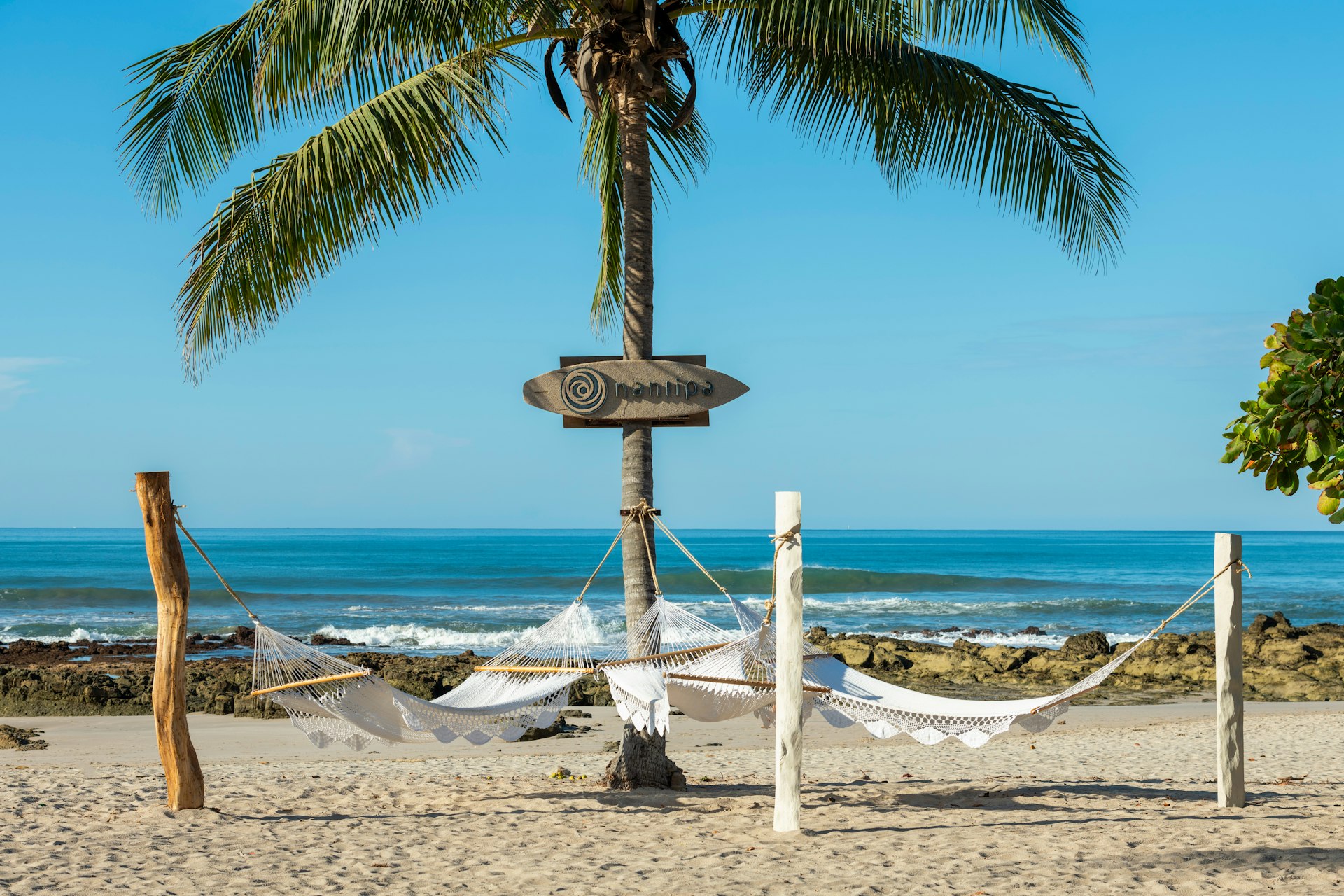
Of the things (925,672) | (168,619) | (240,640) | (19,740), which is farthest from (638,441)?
(240,640)

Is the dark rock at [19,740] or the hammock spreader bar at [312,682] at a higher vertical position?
the hammock spreader bar at [312,682]

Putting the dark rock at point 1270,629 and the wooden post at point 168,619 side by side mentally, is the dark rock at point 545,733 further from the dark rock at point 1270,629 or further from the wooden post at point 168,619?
the dark rock at point 1270,629

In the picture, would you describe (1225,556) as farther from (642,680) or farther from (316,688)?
(316,688)

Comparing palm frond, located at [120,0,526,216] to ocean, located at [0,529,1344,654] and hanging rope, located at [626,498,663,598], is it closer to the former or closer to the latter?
hanging rope, located at [626,498,663,598]

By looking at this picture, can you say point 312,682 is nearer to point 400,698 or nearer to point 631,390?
point 400,698

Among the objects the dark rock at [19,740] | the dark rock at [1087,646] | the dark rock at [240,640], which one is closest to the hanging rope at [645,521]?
the dark rock at [19,740]

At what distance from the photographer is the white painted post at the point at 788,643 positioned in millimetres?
3809

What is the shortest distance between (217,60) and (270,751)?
4.27m

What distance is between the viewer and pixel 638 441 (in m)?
4.71

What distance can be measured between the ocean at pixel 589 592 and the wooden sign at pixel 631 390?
19.9 feet

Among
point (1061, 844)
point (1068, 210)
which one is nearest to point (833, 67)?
point (1068, 210)

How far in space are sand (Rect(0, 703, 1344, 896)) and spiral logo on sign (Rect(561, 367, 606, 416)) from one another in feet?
5.54

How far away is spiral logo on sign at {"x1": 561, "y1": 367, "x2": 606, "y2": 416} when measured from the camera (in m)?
4.61

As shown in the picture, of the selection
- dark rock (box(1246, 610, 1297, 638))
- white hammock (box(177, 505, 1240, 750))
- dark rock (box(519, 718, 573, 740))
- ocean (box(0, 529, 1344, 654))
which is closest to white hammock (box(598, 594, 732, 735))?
white hammock (box(177, 505, 1240, 750))
